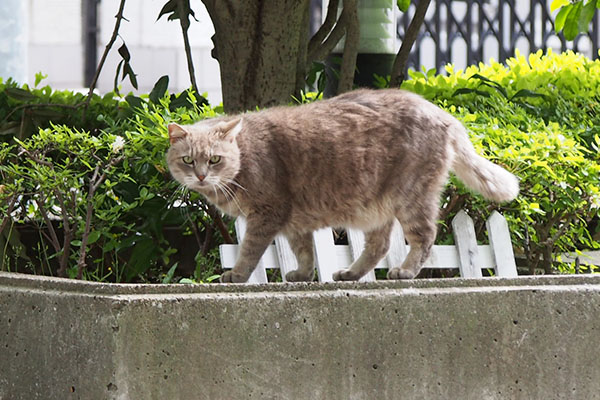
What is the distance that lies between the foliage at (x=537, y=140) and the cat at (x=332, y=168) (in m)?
0.50

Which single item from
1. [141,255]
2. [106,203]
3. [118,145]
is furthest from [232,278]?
[106,203]

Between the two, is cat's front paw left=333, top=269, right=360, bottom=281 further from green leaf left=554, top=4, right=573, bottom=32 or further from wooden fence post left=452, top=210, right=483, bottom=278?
green leaf left=554, top=4, right=573, bottom=32

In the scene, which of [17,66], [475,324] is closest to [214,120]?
[475,324]

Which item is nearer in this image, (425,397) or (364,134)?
(425,397)

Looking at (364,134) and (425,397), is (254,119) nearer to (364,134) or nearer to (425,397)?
(364,134)

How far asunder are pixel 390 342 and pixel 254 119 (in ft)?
3.30

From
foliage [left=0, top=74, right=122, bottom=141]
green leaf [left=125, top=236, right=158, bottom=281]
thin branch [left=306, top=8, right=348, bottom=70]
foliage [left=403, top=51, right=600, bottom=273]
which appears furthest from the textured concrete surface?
thin branch [left=306, top=8, right=348, bottom=70]

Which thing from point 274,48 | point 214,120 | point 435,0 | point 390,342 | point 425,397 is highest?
point 435,0

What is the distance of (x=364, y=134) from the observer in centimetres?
332

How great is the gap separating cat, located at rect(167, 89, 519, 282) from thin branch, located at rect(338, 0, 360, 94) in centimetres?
116

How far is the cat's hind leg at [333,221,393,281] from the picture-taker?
3.51 meters

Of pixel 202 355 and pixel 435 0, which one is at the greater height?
pixel 435 0

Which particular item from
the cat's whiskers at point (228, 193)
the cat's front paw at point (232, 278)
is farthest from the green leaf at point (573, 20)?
the cat's front paw at point (232, 278)

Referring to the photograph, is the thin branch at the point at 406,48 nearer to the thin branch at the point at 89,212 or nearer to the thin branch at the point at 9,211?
the thin branch at the point at 89,212
